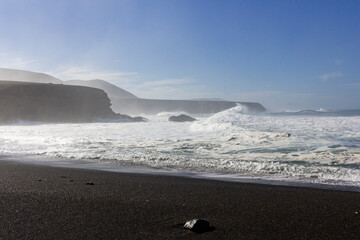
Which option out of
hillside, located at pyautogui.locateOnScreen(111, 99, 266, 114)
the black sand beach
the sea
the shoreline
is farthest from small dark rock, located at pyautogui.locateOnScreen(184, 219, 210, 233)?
hillside, located at pyautogui.locateOnScreen(111, 99, 266, 114)

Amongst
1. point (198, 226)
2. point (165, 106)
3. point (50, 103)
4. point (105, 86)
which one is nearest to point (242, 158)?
point (198, 226)

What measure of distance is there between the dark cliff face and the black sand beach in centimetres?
3487

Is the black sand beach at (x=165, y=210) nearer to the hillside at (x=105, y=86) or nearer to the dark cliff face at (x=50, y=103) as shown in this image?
the dark cliff face at (x=50, y=103)

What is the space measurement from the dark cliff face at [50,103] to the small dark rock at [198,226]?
3664 centimetres

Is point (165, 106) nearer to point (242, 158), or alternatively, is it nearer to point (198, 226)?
point (242, 158)

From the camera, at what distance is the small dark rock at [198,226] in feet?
8.80

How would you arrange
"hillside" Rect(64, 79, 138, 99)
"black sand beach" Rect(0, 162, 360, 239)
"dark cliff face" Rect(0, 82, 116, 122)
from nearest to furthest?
"black sand beach" Rect(0, 162, 360, 239), "dark cliff face" Rect(0, 82, 116, 122), "hillside" Rect(64, 79, 138, 99)

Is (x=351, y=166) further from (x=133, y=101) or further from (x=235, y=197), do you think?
(x=133, y=101)

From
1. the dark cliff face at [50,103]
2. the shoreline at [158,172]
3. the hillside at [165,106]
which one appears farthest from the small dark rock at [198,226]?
the hillside at [165,106]

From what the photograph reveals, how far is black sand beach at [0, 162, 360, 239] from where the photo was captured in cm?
265

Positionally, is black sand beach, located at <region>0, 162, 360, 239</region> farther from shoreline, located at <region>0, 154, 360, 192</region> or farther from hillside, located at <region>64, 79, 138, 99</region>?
hillside, located at <region>64, 79, 138, 99</region>

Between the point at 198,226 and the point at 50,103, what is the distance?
4153cm

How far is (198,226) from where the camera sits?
2701 mm

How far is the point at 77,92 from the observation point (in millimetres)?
45062
